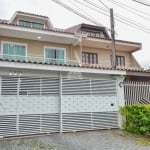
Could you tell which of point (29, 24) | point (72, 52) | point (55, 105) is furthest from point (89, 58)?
point (55, 105)

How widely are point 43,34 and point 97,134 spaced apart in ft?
30.4

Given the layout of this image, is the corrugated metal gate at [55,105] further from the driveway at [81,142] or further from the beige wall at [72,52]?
the beige wall at [72,52]

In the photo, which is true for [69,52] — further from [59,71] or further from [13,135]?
[13,135]

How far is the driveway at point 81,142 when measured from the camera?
924 centimetres

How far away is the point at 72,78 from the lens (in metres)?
12.1

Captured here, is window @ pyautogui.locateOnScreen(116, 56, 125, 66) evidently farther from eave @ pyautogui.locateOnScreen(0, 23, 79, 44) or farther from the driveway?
the driveway

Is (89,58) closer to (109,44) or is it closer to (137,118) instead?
(109,44)

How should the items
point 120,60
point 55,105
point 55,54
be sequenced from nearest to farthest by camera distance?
1. point 55,105
2. point 55,54
3. point 120,60

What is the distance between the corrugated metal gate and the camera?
10.6 meters

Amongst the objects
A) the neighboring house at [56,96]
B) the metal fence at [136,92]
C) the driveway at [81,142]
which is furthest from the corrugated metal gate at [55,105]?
the metal fence at [136,92]

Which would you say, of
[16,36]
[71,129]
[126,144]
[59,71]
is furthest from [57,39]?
[126,144]

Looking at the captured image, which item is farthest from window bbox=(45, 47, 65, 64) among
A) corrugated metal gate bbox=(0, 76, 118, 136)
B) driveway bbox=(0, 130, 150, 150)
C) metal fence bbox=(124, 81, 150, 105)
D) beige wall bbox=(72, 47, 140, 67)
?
driveway bbox=(0, 130, 150, 150)

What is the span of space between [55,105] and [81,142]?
7.80 ft

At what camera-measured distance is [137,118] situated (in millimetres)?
11992
